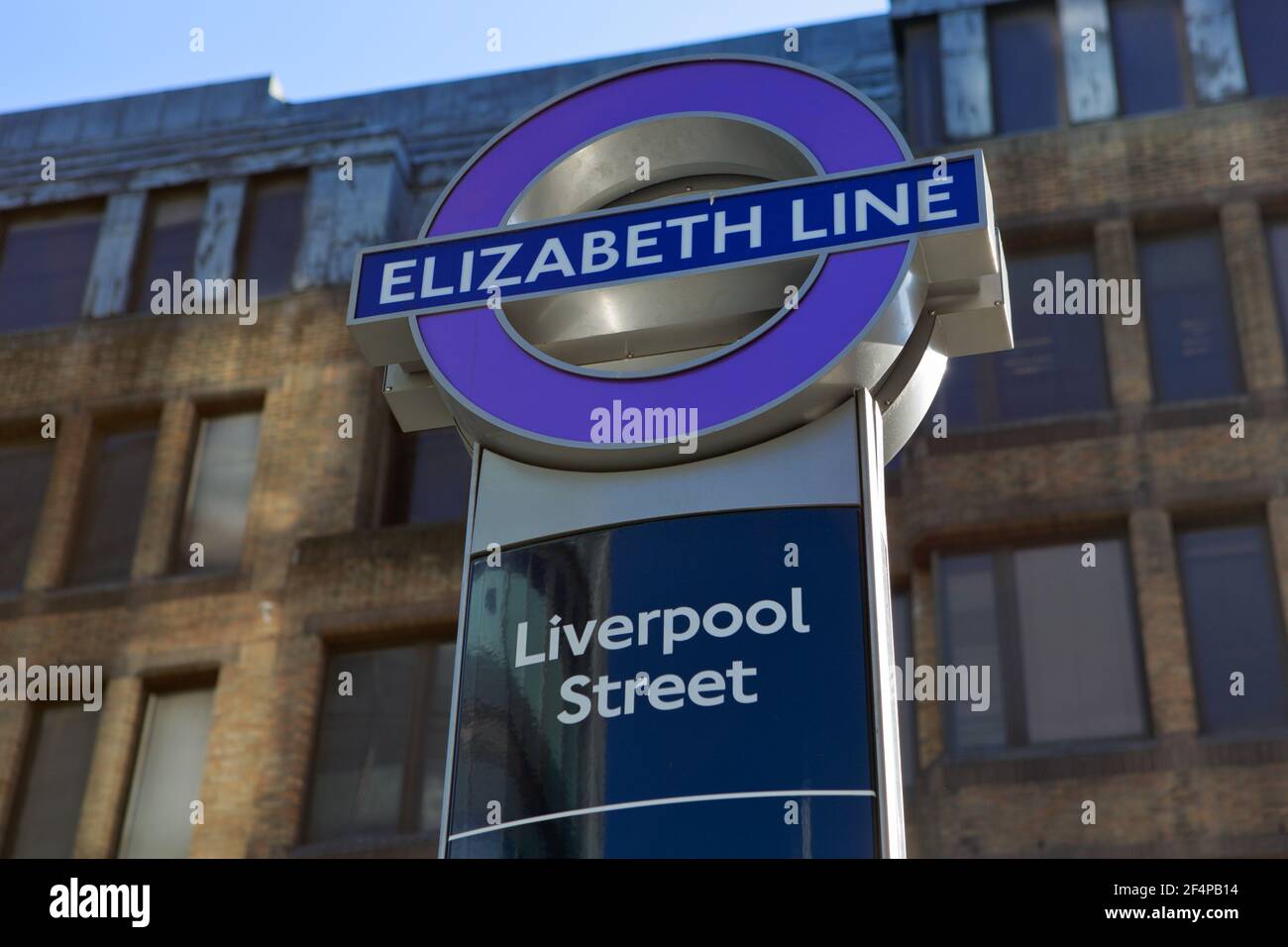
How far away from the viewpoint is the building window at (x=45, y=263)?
80.8 feet

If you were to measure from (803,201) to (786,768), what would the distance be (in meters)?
2.67

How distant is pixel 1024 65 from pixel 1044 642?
26.3 ft

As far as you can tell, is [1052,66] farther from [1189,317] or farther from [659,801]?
[659,801]

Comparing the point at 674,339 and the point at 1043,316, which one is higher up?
the point at 1043,316

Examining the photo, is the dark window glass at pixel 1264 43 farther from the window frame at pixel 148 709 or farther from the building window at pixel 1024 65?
the window frame at pixel 148 709

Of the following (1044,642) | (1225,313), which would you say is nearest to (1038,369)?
(1225,313)

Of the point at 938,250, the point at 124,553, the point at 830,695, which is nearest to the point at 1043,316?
the point at 124,553

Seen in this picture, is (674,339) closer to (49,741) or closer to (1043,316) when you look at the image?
(1043,316)

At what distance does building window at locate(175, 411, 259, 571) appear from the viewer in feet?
71.7

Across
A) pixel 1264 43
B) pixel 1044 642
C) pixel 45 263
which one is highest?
pixel 1264 43

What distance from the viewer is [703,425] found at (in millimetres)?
6930

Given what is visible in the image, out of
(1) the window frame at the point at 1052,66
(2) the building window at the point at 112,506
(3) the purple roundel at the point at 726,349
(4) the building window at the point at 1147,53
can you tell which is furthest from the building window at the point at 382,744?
(3) the purple roundel at the point at 726,349

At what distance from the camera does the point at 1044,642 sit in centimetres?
1778

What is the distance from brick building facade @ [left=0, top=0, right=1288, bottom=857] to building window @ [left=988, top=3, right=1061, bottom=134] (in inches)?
1.7
